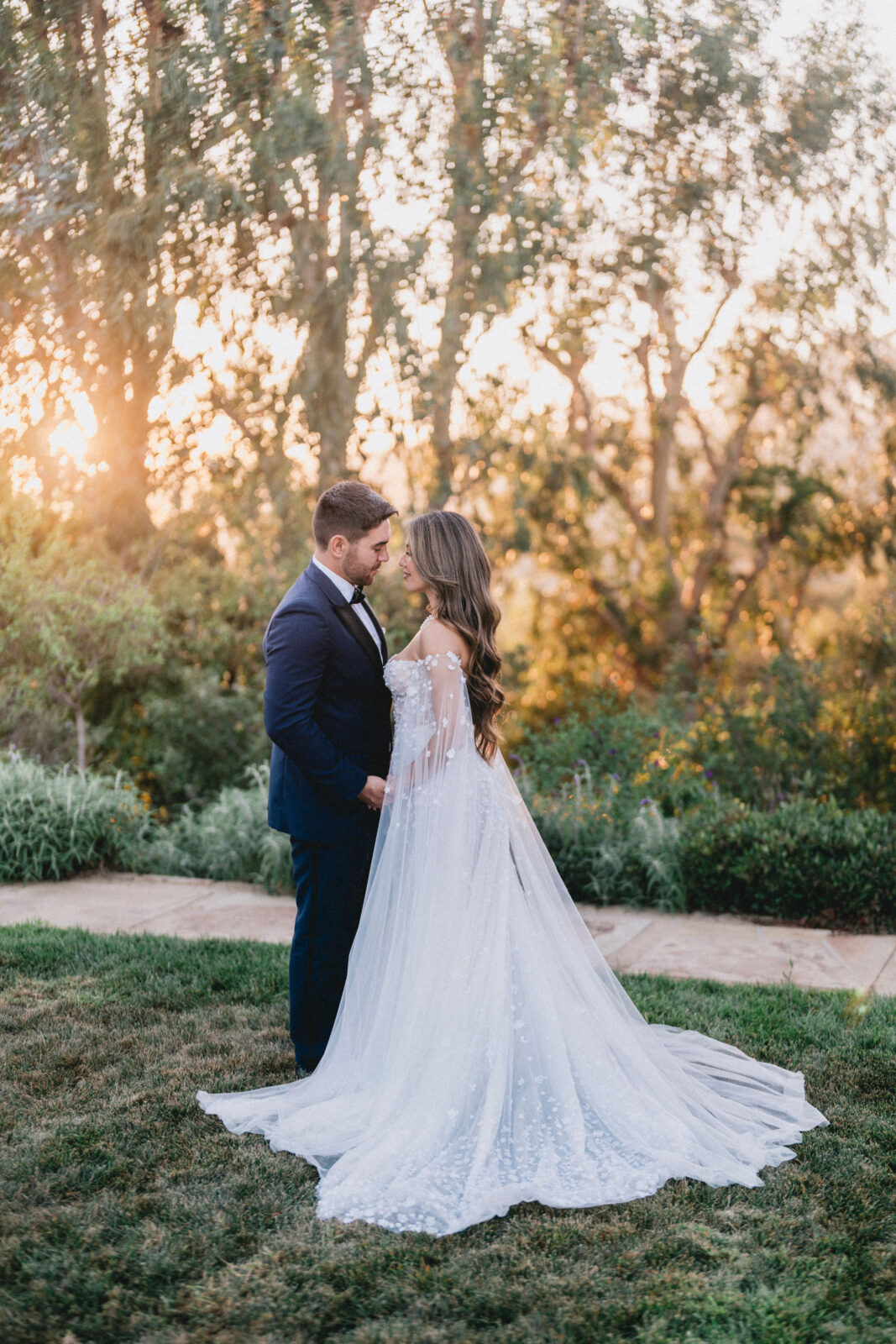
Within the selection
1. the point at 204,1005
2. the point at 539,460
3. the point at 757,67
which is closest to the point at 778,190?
the point at 757,67

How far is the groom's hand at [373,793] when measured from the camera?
11.2ft

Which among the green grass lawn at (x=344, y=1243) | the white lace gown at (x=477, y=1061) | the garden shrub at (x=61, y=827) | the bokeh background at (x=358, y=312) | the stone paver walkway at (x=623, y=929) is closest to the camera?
the green grass lawn at (x=344, y=1243)

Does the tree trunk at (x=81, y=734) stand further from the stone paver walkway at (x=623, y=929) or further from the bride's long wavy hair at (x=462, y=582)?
the bride's long wavy hair at (x=462, y=582)

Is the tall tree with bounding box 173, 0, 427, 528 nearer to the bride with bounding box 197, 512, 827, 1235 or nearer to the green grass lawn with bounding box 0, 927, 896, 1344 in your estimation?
the bride with bounding box 197, 512, 827, 1235

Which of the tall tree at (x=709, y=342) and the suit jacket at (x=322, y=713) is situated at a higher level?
the tall tree at (x=709, y=342)

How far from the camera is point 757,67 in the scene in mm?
9195

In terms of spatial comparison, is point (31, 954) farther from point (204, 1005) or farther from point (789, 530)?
point (789, 530)

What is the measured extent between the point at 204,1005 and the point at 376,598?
188 inches

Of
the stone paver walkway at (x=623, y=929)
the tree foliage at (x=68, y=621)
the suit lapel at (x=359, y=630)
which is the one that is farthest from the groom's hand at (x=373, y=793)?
the tree foliage at (x=68, y=621)

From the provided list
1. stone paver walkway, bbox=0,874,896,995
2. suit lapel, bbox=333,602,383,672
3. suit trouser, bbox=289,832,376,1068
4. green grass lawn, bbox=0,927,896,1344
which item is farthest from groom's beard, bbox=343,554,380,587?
stone paver walkway, bbox=0,874,896,995

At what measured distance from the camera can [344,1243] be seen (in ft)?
8.39

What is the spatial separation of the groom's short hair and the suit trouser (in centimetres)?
101

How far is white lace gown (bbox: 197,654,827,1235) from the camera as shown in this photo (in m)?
2.81

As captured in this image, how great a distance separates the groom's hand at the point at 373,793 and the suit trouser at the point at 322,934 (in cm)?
20
